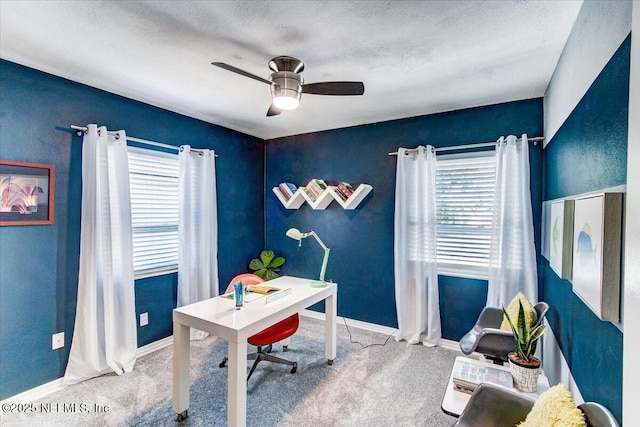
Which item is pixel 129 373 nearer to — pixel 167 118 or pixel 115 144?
pixel 115 144

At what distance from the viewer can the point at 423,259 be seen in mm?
3111

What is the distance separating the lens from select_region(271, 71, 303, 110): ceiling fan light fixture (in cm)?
193

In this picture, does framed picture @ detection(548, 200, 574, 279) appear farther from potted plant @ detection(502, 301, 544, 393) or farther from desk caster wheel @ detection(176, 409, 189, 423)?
desk caster wheel @ detection(176, 409, 189, 423)

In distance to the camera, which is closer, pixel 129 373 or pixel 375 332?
pixel 129 373

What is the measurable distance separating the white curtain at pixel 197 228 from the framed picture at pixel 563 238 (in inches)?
123

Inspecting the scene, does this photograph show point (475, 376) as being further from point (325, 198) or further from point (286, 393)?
point (325, 198)

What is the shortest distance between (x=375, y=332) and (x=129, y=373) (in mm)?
2471

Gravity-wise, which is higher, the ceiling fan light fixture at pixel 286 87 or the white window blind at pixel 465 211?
the ceiling fan light fixture at pixel 286 87

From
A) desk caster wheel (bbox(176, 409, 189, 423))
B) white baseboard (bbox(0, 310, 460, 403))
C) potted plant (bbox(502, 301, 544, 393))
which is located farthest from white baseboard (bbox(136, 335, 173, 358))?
potted plant (bbox(502, 301, 544, 393))

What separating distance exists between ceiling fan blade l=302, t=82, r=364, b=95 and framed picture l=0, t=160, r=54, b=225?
82.7 inches

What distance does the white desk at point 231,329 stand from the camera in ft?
5.87

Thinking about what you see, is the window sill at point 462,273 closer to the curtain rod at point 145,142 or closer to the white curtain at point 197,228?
the white curtain at point 197,228

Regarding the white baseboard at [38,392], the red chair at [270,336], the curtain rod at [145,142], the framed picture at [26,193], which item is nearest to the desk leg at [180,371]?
the red chair at [270,336]

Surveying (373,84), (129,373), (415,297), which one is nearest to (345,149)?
(373,84)
